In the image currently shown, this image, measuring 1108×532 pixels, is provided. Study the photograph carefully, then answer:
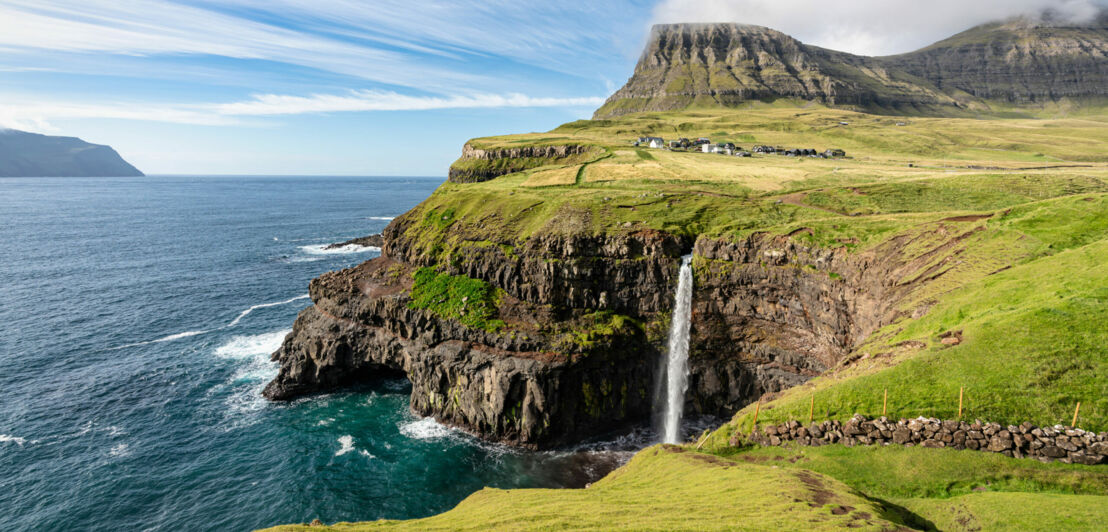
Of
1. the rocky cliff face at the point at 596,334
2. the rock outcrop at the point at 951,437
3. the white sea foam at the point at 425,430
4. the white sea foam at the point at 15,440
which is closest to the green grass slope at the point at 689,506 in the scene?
the rock outcrop at the point at 951,437

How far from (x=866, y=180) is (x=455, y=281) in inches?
2684

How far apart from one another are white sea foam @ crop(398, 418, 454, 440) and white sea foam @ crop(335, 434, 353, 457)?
5605 mm

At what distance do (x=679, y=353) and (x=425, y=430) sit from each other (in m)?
32.3

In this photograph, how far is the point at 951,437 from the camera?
26.3m

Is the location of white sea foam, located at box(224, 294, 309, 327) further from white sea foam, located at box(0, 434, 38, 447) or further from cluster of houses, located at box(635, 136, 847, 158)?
cluster of houses, located at box(635, 136, 847, 158)

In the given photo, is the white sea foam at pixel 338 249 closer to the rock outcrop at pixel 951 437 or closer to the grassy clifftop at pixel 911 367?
the grassy clifftop at pixel 911 367

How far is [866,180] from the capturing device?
78.5 metres

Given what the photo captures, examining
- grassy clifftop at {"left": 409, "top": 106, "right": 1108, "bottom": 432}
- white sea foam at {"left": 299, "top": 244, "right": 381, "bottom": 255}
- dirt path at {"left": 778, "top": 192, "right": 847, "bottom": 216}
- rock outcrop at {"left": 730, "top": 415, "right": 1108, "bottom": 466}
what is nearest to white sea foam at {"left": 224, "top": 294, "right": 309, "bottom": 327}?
grassy clifftop at {"left": 409, "top": 106, "right": 1108, "bottom": 432}

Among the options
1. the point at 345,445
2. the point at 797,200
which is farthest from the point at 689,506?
the point at 797,200

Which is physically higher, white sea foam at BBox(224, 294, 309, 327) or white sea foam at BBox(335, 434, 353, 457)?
white sea foam at BBox(224, 294, 309, 327)

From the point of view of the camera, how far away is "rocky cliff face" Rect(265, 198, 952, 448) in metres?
54.0

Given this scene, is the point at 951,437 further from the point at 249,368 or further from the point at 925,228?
the point at 249,368

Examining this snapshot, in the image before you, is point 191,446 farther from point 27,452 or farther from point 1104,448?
point 1104,448

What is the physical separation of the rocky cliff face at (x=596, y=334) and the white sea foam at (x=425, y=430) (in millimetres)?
1540
